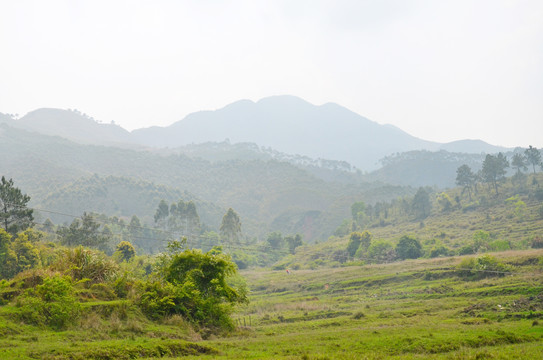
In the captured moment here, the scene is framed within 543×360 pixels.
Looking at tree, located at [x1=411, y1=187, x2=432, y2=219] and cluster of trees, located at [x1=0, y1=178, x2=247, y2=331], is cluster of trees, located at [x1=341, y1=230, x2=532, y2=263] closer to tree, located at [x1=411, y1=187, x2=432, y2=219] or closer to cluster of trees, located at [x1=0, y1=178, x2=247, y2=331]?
tree, located at [x1=411, y1=187, x2=432, y2=219]

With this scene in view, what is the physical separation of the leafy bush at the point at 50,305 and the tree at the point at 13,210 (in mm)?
36807

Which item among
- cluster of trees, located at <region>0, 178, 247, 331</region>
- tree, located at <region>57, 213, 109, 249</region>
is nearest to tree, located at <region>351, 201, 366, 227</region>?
tree, located at <region>57, 213, 109, 249</region>

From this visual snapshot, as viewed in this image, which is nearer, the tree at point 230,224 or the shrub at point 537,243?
the shrub at point 537,243

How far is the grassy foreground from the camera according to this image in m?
16.3

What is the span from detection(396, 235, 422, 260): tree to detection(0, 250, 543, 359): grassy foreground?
27.8m

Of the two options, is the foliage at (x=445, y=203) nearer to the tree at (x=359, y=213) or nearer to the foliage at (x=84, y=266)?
the tree at (x=359, y=213)

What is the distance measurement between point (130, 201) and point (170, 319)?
16910cm

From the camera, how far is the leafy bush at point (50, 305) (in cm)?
1858

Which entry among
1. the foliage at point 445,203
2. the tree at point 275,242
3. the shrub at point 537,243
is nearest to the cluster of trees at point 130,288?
the shrub at point 537,243

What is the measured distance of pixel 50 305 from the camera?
1909 cm

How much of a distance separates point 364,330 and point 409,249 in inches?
2173

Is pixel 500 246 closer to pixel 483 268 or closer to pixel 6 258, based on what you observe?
pixel 483 268

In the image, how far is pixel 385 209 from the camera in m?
136

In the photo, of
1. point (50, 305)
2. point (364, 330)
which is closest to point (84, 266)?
point (50, 305)
